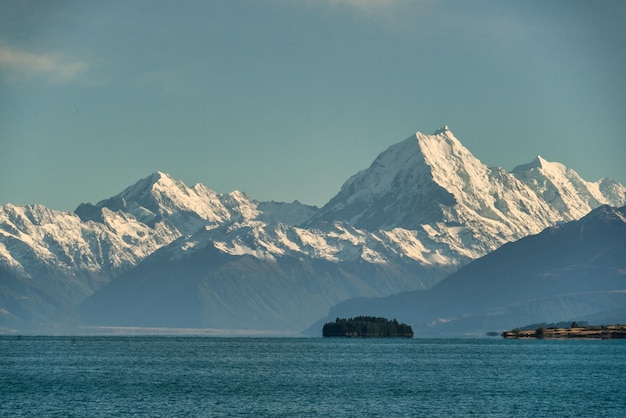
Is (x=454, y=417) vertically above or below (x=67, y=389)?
below

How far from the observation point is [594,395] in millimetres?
175000

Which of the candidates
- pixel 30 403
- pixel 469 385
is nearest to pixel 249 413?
pixel 30 403

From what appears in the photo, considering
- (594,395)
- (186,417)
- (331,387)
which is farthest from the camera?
(331,387)

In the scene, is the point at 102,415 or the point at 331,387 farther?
the point at 331,387

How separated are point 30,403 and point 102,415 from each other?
16.3 meters

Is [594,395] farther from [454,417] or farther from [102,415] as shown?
[102,415]

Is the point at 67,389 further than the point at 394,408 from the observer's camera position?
Yes

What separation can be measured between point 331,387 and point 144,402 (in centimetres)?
3410

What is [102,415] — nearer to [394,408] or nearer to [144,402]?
[144,402]

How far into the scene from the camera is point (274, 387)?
615 feet

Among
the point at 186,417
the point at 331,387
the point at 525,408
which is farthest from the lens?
the point at 331,387

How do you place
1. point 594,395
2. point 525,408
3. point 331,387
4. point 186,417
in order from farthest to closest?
point 331,387, point 594,395, point 525,408, point 186,417

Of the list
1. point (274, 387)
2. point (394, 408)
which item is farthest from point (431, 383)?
point (394, 408)

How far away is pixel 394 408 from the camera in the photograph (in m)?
159
